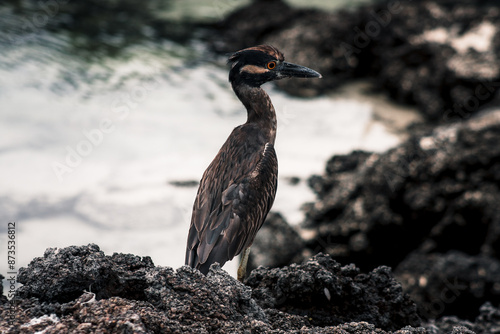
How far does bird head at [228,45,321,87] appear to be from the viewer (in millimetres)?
5383

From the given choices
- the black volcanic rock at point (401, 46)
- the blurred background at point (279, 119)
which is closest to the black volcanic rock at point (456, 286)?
the blurred background at point (279, 119)

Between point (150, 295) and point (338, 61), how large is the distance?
10.9 metres

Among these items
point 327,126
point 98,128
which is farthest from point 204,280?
point 327,126

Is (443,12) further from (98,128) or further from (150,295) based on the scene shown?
(150,295)

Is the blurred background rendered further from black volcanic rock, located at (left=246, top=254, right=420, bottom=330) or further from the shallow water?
black volcanic rock, located at (left=246, top=254, right=420, bottom=330)

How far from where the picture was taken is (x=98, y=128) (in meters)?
10.9

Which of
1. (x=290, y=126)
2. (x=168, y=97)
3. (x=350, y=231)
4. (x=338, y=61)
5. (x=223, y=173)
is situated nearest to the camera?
(x=223, y=173)
